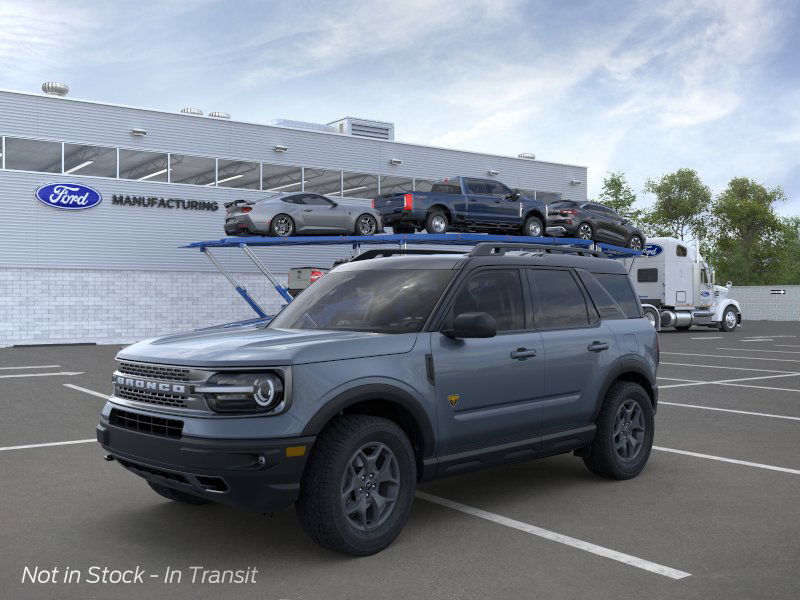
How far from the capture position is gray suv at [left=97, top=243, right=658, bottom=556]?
4.47m

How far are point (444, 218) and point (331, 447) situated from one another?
1915 cm

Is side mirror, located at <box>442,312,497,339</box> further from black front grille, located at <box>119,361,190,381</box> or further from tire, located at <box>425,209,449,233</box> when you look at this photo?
tire, located at <box>425,209,449,233</box>

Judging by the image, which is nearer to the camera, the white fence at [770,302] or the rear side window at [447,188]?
the rear side window at [447,188]

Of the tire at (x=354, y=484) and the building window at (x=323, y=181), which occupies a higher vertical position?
the building window at (x=323, y=181)

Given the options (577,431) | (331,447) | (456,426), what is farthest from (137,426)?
(577,431)

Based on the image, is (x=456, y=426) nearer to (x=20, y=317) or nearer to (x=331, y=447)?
(x=331, y=447)

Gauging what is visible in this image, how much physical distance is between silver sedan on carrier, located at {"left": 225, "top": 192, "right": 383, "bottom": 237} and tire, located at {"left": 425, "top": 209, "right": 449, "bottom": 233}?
2.24 metres

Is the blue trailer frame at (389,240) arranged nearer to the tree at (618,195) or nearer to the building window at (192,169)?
the building window at (192,169)

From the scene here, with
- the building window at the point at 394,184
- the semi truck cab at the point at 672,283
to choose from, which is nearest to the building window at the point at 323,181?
the building window at the point at 394,184

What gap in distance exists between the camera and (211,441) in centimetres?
440

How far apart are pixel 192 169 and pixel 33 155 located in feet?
18.0

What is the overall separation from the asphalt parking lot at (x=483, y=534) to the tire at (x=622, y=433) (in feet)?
0.45

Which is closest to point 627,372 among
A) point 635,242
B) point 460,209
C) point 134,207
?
point 460,209

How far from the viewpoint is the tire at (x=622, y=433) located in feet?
21.3
